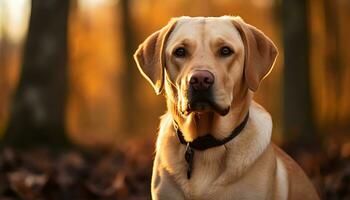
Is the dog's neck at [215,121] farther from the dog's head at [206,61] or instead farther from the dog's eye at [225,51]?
the dog's eye at [225,51]

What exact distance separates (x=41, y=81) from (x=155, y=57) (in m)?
6.46

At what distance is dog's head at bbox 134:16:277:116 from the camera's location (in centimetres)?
493

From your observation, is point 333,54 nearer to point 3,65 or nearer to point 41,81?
point 41,81

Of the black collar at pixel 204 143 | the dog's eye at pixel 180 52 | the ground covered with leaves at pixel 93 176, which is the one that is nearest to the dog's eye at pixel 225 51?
the dog's eye at pixel 180 52

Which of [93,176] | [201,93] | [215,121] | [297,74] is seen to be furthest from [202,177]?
[297,74]

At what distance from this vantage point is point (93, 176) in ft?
28.0

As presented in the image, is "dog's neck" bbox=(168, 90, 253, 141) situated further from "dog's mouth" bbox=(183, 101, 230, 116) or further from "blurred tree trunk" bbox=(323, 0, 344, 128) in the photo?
"blurred tree trunk" bbox=(323, 0, 344, 128)

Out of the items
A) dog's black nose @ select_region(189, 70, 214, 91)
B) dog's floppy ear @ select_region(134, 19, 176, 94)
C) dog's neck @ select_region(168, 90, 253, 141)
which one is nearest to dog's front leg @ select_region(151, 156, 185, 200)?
dog's neck @ select_region(168, 90, 253, 141)

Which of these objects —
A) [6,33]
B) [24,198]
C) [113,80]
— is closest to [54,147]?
[24,198]

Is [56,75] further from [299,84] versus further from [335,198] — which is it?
[335,198]

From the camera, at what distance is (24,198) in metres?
6.64

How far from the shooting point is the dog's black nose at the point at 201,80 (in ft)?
15.8

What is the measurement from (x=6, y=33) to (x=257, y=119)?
32531 millimetres

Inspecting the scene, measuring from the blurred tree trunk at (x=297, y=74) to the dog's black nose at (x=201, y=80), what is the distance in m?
8.55
